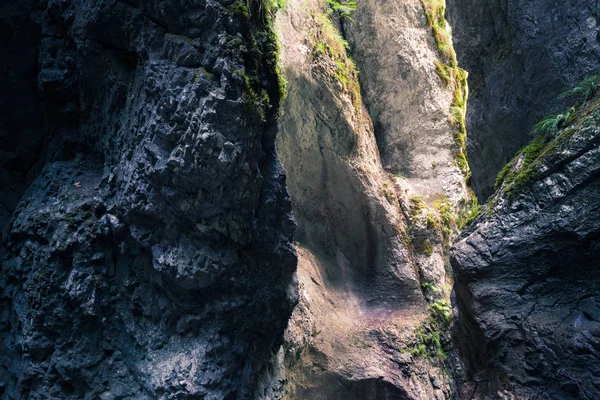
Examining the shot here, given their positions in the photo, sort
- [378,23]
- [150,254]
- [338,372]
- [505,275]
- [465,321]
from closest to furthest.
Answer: [150,254] → [505,275] → [465,321] → [338,372] → [378,23]

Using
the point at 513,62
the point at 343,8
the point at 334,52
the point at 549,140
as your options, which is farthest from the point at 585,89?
the point at 343,8

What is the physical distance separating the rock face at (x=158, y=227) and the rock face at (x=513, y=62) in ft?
13.9

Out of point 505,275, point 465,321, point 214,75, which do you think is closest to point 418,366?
point 465,321

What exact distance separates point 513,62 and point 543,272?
4.31 metres

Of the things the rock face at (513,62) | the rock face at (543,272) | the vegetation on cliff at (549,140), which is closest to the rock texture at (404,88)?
the rock face at (513,62)

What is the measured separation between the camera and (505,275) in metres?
4.54

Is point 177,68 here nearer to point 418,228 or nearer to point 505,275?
point 505,275

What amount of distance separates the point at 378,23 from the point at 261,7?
6369mm

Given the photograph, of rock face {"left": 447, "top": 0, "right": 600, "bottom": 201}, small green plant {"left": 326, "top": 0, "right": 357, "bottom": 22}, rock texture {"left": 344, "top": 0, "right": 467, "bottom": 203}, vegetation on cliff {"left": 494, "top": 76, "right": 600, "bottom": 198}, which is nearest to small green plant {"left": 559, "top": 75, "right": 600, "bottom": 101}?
vegetation on cliff {"left": 494, "top": 76, "right": 600, "bottom": 198}

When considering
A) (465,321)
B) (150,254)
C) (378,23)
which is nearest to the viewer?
(150,254)

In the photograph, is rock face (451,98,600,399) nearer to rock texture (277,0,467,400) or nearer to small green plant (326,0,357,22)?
rock texture (277,0,467,400)

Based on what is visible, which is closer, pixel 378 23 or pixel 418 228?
pixel 418 228

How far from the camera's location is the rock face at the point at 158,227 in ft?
12.5

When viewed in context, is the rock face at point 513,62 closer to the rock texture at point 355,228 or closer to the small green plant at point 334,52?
the rock texture at point 355,228
